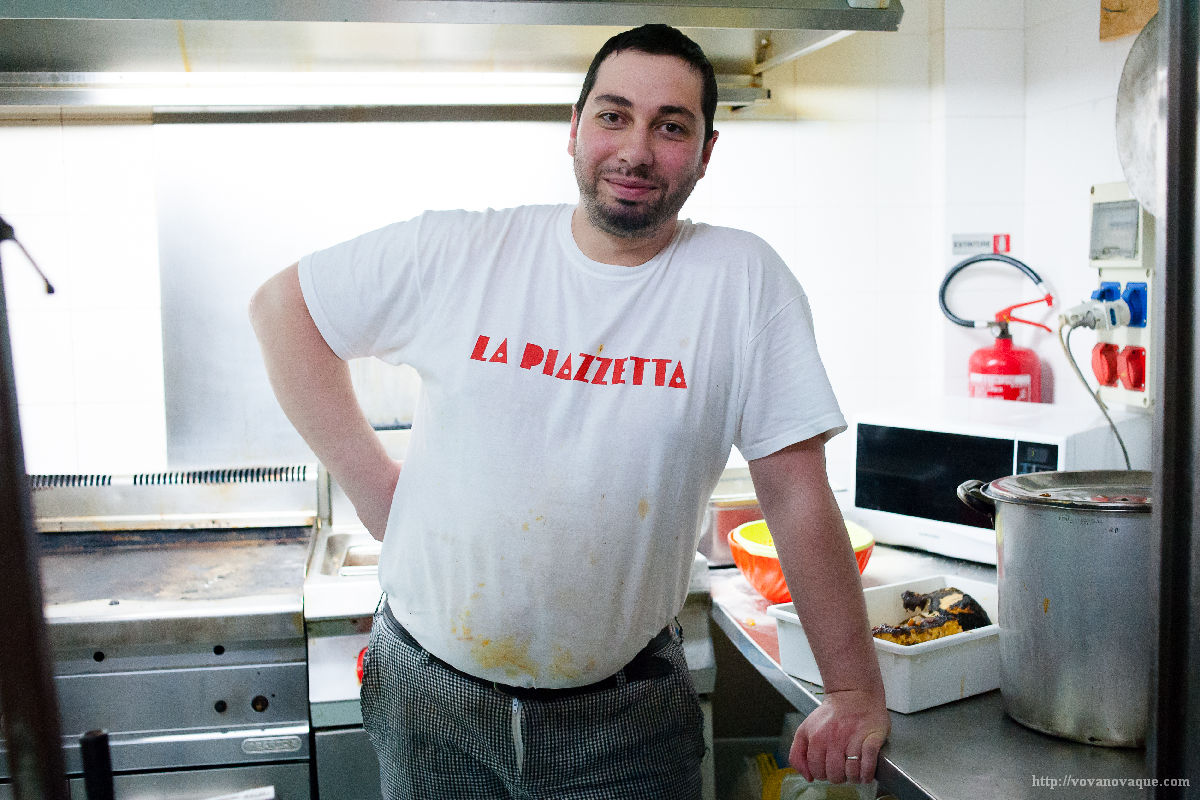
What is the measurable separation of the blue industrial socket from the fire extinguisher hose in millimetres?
342

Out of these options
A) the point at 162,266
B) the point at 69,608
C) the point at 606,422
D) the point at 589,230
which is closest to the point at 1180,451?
the point at 606,422

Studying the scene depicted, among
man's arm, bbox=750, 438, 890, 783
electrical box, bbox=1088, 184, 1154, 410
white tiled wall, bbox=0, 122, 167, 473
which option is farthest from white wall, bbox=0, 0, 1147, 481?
man's arm, bbox=750, 438, 890, 783

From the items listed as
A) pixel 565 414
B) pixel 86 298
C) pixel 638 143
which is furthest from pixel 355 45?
pixel 565 414

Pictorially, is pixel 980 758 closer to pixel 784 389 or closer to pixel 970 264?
pixel 784 389

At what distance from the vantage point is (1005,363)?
2.27 metres

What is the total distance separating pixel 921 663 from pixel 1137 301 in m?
1.08

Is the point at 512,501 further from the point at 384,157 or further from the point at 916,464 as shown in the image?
the point at 384,157

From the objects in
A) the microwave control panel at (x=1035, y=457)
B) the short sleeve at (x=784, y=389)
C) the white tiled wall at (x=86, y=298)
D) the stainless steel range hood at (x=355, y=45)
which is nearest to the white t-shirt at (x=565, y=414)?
the short sleeve at (x=784, y=389)

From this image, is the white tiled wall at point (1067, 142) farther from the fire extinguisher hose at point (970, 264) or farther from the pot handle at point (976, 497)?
the pot handle at point (976, 497)

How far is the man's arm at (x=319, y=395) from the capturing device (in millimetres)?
1304

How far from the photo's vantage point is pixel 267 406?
7.47 feet

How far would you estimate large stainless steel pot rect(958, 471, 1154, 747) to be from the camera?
1.11 metres

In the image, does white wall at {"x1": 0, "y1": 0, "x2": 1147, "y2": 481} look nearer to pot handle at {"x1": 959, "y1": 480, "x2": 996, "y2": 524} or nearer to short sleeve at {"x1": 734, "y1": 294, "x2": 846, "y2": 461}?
pot handle at {"x1": 959, "y1": 480, "x2": 996, "y2": 524}

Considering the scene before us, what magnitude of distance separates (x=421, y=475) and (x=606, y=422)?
0.25 metres
